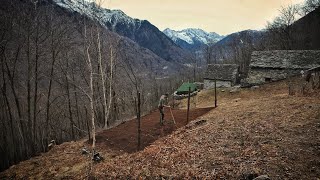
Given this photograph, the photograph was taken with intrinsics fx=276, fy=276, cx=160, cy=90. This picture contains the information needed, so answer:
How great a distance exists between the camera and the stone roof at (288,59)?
120ft

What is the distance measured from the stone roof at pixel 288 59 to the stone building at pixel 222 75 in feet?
21.3

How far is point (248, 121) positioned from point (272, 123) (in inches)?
66.9

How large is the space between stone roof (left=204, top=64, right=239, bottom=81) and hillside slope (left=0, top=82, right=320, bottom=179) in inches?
1088

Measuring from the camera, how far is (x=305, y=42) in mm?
57094

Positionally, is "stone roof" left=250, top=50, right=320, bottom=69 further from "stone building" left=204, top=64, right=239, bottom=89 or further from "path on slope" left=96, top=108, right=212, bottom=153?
"path on slope" left=96, top=108, right=212, bottom=153

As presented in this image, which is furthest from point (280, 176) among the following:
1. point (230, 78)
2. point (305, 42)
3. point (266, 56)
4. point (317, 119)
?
point (305, 42)

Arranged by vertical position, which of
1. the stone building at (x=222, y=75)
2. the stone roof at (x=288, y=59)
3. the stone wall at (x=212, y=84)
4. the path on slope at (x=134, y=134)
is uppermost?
the stone roof at (x=288, y=59)

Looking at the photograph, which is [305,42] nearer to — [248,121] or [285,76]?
[285,76]

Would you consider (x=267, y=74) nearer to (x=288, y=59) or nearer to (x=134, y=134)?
(x=288, y=59)

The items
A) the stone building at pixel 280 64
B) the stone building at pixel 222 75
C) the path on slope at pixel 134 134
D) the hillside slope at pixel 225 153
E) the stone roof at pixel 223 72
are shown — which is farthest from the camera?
the stone roof at pixel 223 72

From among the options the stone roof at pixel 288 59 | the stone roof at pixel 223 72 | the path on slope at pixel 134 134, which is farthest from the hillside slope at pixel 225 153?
the stone roof at pixel 223 72

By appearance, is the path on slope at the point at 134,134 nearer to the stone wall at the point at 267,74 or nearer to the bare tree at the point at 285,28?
the stone wall at the point at 267,74

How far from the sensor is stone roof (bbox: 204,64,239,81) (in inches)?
1831

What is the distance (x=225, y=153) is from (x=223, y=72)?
37.5 metres
